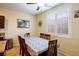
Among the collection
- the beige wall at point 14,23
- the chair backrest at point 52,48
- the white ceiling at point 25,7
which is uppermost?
the white ceiling at point 25,7

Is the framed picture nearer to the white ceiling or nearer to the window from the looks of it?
the white ceiling

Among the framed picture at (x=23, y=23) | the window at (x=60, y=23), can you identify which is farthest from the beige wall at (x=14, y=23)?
the window at (x=60, y=23)

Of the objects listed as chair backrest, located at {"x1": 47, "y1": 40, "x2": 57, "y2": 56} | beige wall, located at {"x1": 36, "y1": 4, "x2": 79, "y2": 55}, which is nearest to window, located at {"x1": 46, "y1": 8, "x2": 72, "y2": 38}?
beige wall, located at {"x1": 36, "y1": 4, "x2": 79, "y2": 55}

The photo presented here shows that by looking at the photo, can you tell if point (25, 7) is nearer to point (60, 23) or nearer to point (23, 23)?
point (23, 23)

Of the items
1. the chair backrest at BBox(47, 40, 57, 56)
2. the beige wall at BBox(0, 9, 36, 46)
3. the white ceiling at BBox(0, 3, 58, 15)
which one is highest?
the white ceiling at BBox(0, 3, 58, 15)

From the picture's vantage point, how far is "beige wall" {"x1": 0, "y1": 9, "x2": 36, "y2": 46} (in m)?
1.46

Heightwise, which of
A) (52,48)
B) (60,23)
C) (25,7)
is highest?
(25,7)

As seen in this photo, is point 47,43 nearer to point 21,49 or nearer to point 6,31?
point 21,49

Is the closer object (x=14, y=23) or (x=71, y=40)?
(x=71, y=40)

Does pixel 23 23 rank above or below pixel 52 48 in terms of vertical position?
above

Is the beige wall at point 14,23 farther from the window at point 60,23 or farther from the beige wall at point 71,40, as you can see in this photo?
the beige wall at point 71,40

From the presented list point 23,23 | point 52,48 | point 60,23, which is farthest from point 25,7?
point 52,48

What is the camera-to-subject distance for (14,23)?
1500mm

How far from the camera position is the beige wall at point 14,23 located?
1460 millimetres
